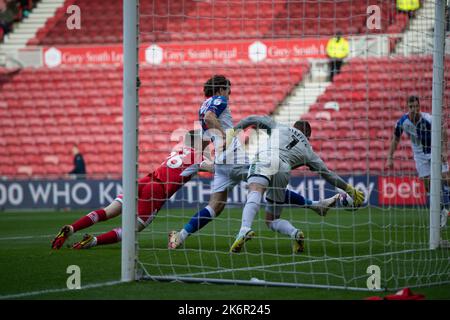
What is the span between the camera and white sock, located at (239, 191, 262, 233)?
29.1 feet

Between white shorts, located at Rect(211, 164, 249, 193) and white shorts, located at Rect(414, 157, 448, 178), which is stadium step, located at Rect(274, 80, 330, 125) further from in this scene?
white shorts, located at Rect(211, 164, 249, 193)

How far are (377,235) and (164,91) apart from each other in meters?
12.1

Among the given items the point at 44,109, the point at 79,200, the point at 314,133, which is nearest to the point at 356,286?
the point at 314,133

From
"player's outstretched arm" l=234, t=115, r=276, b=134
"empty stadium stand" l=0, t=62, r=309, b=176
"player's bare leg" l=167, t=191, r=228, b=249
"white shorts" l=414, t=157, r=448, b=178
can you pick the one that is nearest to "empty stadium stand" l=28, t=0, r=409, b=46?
"empty stadium stand" l=0, t=62, r=309, b=176

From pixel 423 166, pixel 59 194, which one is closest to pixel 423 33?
pixel 423 166

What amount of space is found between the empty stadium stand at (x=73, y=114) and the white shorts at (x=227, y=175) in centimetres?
1255

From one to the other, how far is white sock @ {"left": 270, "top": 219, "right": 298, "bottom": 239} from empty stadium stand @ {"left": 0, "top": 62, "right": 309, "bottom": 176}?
12.9m

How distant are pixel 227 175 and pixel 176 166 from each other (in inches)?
24.0

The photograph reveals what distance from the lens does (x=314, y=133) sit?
20.2 meters

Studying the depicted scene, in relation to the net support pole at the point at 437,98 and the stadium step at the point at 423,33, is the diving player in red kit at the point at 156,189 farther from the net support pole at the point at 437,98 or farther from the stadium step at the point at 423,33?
the stadium step at the point at 423,33

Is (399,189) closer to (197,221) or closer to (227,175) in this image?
(227,175)

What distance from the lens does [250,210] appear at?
29.6 feet

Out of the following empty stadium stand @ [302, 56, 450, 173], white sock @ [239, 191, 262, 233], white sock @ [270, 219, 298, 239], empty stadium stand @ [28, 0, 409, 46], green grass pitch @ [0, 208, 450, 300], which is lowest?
green grass pitch @ [0, 208, 450, 300]
